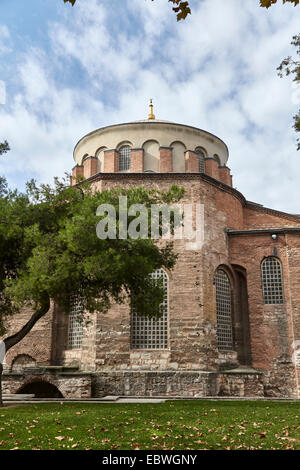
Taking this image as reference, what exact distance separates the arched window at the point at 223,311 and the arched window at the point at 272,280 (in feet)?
5.31

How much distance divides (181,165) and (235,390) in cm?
1038

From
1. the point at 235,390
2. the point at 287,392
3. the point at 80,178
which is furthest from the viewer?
the point at 287,392

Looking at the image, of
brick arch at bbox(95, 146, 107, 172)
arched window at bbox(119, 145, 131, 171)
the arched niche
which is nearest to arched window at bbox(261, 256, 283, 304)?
the arched niche

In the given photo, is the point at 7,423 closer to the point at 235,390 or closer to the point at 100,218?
the point at 100,218

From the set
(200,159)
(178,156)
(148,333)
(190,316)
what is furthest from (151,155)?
(148,333)

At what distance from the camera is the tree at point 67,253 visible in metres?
10.2

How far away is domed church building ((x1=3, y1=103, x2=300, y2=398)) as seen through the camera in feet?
54.2

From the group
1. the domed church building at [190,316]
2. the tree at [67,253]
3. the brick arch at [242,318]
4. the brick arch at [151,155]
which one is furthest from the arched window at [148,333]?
the brick arch at [151,155]

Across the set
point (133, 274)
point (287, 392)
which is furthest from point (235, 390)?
point (133, 274)

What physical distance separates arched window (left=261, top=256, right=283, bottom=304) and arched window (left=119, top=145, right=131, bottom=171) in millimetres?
7858

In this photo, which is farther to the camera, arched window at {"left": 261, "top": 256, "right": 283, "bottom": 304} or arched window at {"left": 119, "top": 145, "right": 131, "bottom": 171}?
arched window at {"left": 119, "top": 145, "right": 131, "bottom": 171}

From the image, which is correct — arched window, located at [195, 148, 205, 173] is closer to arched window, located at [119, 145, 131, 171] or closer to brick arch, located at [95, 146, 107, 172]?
arched window, located at [119, 145, 131, 171]

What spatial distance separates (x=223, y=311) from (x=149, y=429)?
38.5 ft

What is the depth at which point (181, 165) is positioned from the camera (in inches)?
829
